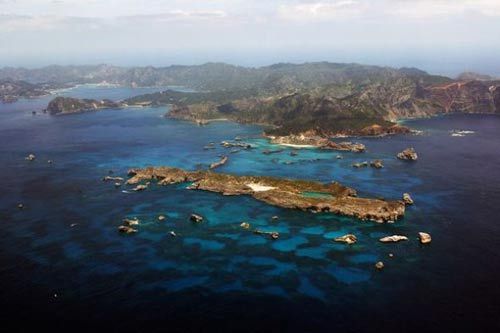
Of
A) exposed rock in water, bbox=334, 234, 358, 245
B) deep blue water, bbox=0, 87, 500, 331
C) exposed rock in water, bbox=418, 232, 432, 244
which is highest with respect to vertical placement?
exposed rock in water, bbox=418, 232, 432, 244

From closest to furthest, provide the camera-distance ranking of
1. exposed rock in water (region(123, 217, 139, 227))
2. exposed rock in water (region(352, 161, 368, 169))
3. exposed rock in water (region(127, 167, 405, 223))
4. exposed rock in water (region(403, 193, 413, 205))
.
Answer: exposed rock in water (region(123, 217, 139, 227)), exposed rock in water (region(127, 167, 405, 223)), exposed rock in water (region(403, 193, 413, 205)), exposed rock in water (region(352, 161, 368, 169))

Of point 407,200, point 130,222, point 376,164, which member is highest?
point 376,164

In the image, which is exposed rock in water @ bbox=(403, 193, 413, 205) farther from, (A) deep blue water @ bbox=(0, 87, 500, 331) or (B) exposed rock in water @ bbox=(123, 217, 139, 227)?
(B) exposed rock in water @ bbox=(123, 217, 139, 227)

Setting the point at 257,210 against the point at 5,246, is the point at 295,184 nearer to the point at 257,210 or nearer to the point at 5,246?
the point at 257,210

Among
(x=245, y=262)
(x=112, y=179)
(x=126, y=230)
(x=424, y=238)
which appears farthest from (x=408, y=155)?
(x=126, y=230)

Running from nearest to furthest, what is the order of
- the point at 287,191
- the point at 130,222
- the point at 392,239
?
the point at 392,239
the point at 130,222
the point at 287,191

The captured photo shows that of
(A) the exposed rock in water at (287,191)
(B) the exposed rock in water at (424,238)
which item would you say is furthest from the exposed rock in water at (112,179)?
(B) the exposed rock in water at (424,238)

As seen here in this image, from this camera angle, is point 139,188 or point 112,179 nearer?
point 139,188

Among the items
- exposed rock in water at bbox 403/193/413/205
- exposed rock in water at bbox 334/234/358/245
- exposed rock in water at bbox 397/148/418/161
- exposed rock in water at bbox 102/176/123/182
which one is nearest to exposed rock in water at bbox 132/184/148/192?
exposed rock in water at bbox 102/176/123/182

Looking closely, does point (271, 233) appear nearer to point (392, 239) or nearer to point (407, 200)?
point (392, 239)
